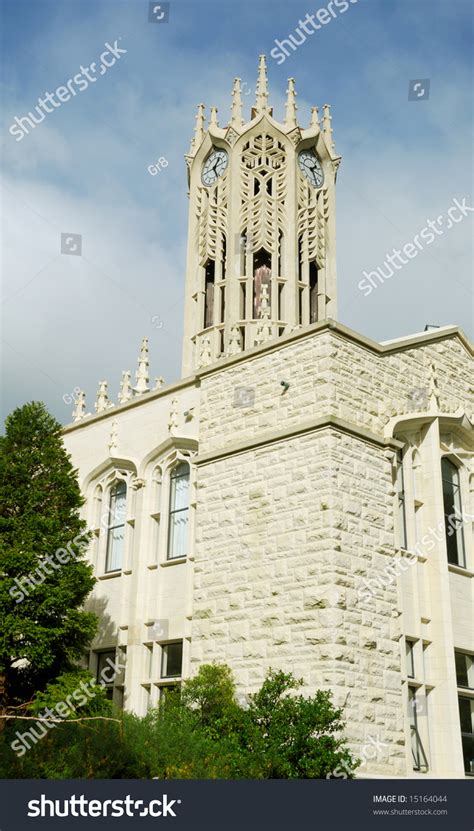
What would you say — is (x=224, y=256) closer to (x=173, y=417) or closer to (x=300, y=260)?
(x=300, y=260)

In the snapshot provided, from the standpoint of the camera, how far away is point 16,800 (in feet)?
38.9

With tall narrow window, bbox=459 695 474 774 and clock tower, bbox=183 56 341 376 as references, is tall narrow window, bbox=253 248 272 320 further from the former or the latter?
tall narrow window, bbox=459 695 474 774

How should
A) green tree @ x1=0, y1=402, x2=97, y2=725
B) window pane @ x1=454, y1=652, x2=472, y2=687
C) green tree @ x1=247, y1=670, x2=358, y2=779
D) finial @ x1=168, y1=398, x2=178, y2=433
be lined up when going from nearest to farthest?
1. green tree @ x1=247, y1=670, x2=358, y2=779
2. green tree @ x1=0, y1=402, x2=97, y2=725
3. window pane @ x1=454, y1=652, x2=472, y2=687
4. finial @ x1=168, y1=398, x2=178, y2=433

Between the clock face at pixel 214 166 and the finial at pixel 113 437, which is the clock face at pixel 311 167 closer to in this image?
the clock face at pixel 214 166

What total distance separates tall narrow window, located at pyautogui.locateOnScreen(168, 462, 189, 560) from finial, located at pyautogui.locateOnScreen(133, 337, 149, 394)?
972cm

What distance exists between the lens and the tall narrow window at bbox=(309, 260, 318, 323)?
52.6 meters

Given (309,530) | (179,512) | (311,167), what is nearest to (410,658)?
(309,530)

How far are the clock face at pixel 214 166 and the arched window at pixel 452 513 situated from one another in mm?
37981

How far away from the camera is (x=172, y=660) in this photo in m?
19.5

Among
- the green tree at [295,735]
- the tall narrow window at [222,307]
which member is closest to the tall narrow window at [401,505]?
the green tree at [295,735]

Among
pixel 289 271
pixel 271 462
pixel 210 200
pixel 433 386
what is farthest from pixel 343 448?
pixel 210 200

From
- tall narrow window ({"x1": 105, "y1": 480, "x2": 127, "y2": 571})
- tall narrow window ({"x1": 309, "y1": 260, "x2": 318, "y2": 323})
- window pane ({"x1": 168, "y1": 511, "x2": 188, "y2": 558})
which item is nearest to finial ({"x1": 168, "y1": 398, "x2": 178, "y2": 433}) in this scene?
window pane ({"x1": 168, "y1": 511, "x2": 188, "y2": 558})

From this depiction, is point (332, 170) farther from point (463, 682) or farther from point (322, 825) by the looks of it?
point (322, 825)

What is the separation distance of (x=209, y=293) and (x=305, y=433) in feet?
122
